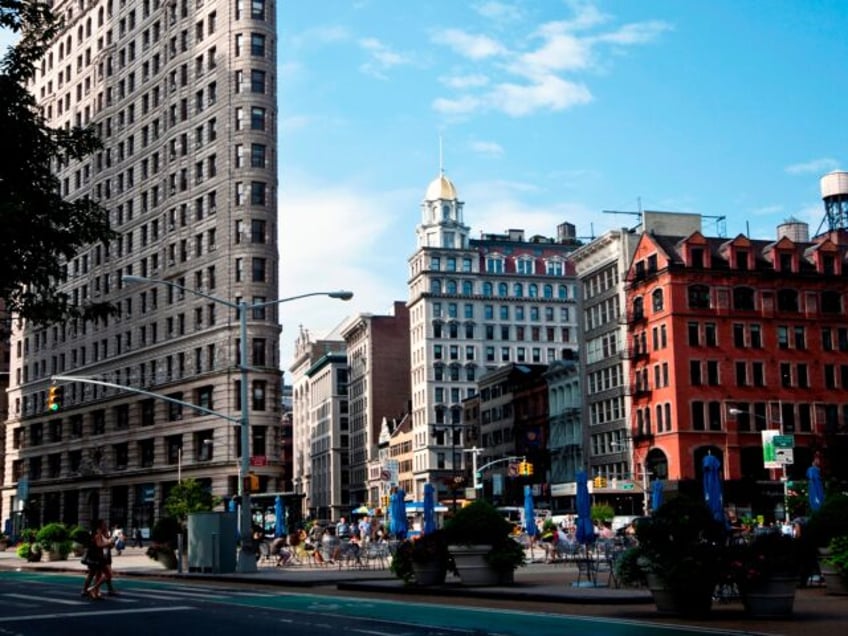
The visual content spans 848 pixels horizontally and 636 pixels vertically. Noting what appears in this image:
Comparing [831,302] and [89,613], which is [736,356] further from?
[89,613]

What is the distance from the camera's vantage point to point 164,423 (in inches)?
3319

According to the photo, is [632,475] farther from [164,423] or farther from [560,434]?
[164,423]

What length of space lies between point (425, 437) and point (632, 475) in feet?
198

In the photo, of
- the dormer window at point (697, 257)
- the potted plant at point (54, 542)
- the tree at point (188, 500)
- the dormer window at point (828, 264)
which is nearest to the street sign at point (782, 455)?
the dormer window at point (697, 257)

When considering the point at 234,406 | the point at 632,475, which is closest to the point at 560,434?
the point at 632,475

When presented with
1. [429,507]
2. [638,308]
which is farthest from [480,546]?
[638,308]

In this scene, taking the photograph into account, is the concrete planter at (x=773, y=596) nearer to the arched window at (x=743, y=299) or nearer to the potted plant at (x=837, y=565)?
the potted plant at (x=837, y=565)

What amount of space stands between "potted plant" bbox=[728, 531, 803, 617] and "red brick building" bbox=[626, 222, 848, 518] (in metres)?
66.0

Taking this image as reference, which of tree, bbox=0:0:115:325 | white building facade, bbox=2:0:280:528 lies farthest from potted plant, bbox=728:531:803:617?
white building facade, bbox=2:0:280:528

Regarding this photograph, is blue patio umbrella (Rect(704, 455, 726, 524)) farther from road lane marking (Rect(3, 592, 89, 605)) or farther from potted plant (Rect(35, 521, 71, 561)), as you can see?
potted plant (Rect(35, 521, 71, 561))

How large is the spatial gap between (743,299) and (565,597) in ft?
229

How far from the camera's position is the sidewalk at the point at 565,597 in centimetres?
1770

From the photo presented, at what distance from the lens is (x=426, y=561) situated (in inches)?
1054

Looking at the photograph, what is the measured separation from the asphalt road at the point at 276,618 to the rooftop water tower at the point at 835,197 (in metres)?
90.9
